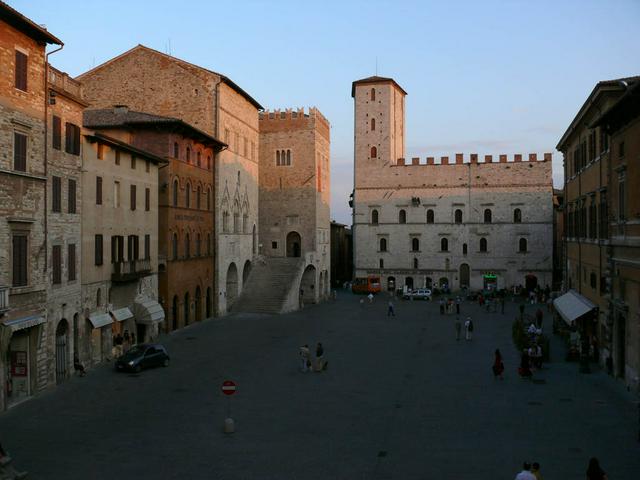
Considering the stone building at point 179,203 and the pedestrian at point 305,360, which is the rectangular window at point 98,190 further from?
the pedestrian at point 305,360

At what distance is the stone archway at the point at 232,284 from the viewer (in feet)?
163

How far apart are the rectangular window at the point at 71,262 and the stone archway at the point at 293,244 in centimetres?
3448

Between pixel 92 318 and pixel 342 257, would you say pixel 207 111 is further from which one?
pixel 342 257

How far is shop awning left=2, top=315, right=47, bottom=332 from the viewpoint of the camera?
21141 mm

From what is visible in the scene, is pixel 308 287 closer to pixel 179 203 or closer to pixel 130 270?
pixel 179 203

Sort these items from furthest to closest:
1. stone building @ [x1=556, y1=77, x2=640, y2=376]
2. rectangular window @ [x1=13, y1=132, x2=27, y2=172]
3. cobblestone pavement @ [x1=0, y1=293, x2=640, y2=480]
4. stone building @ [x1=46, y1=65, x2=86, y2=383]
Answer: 1. stone building @ [x1=556, y1=77, x2=640, y2=376]
2. stone building @ [x1=46, y1=65, x2=86, y2=383]
3. rectangular window @ [x1=13, y1=132, x2=27, y2=172]
4. cobblestone pavement @ [x1=0, y1=293, x2=640, y2=480]

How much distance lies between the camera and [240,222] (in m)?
51.4

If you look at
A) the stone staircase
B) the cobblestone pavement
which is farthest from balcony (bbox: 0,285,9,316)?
the stone staircase

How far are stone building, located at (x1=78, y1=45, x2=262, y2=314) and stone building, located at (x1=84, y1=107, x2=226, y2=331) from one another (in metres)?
1.54

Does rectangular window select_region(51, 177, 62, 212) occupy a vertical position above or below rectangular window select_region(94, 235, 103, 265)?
above

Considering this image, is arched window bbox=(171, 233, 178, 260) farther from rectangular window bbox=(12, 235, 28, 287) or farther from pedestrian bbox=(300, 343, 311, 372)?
rectangular window bbox=(12, 235, 28, 287)

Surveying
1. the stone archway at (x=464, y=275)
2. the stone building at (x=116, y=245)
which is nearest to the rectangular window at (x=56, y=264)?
the stone building at (x=116, y=245)

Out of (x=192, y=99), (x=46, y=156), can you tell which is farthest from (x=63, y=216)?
(x=192, y=99)

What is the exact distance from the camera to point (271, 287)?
5172cm
